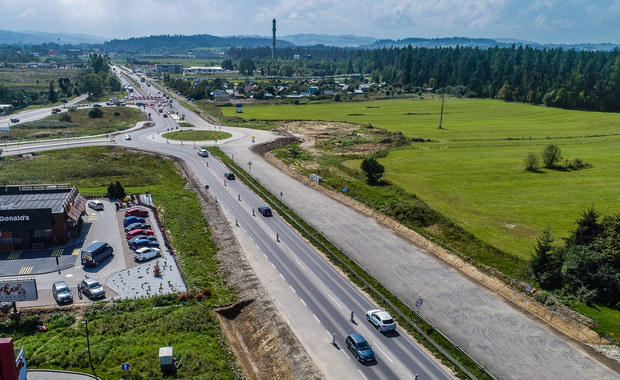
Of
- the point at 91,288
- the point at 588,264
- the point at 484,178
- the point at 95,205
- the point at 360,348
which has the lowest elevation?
the point at 91,288

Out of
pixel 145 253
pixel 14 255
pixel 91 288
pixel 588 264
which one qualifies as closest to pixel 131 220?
pixel 145 253

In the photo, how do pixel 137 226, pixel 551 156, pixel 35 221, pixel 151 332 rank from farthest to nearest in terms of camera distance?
pixel 551 156 → pixel 137 226 → pixel 35 221 → pixel 151 332

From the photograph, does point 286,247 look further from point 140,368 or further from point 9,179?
point 9,179

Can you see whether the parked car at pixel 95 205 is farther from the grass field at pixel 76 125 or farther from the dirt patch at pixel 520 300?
the grass field at pixel 76 125

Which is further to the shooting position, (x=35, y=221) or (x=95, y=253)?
(x=35, y=221)

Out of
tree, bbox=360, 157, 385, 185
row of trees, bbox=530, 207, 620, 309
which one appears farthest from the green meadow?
row of trees, bbox=530, 207, 620, 309

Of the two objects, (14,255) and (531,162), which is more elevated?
(531,162)

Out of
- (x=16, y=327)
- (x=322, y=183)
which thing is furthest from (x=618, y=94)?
(x=16, y=327)

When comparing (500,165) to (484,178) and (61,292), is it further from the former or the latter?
(61,292)
